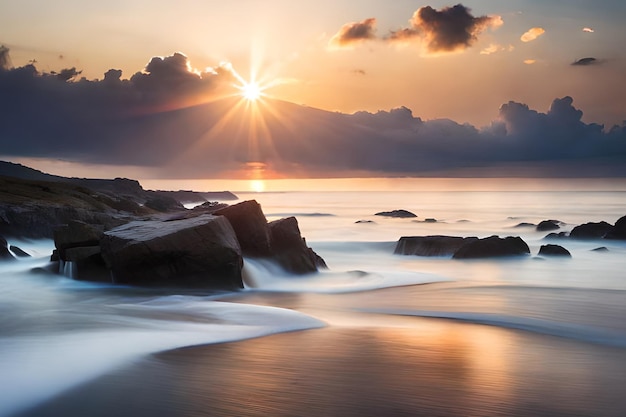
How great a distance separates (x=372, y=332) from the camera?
11.0 metres

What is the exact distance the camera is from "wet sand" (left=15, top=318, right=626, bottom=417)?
22.5 feet

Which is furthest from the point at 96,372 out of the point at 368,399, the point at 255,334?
the point at 368,399

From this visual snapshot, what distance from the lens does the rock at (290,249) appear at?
1998cm

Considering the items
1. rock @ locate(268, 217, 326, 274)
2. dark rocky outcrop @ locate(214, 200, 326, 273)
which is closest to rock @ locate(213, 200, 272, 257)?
dark rocky outcrop @ locate(214, 200, 326, 273)

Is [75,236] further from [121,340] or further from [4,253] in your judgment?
[121,340]

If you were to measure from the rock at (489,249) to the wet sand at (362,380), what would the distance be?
15.0 metres

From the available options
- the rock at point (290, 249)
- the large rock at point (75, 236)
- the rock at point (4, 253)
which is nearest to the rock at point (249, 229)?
the rock at point (290, 249)

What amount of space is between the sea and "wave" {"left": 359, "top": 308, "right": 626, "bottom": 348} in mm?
59

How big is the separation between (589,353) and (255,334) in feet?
20.6

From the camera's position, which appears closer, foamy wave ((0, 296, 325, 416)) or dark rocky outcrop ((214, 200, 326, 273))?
foamy wave ((0, 296, 325, 416))

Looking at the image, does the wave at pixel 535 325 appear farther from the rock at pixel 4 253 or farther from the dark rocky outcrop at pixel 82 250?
the rock at pixel 4 253

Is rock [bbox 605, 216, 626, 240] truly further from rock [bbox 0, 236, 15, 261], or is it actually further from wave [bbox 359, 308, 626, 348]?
rock [bbox 0, 236, 15, 261]

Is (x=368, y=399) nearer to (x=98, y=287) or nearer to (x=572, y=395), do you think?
(x=572, y=395)

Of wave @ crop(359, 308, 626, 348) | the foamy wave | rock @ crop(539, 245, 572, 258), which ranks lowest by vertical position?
wave @ crop(359, 308, 626, 348)
